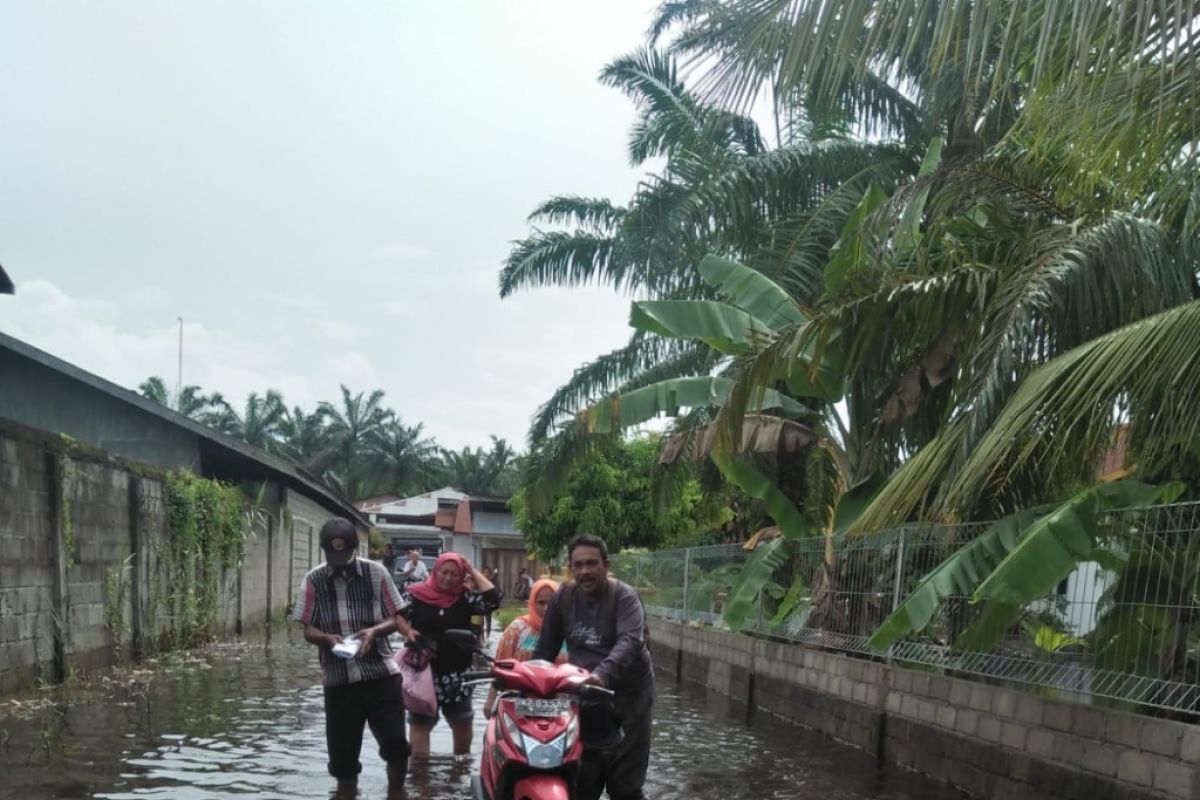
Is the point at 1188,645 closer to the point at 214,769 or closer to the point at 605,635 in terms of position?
the point at 605,635

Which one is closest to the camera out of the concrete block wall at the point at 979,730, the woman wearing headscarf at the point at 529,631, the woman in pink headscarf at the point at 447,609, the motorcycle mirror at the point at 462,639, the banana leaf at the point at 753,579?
the motorcycle mirror at the point at 462,639

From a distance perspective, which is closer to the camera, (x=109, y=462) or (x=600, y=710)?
(x=600, y=710)

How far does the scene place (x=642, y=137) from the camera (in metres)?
20.2

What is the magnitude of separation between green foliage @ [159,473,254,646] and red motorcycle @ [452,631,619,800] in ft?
38.3

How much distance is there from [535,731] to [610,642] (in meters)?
1.02

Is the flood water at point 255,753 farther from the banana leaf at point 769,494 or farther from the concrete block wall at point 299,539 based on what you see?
the concrete block wall at point 299,539

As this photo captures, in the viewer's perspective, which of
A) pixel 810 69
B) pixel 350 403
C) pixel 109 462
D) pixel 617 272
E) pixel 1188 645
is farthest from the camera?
pixel 350 403

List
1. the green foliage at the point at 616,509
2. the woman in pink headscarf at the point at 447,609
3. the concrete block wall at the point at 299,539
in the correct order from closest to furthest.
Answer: the woman in pink headscarf at the point at 447,609 → the concrete block wall at the point at 299,539 → the green foliage at the point at 616,509

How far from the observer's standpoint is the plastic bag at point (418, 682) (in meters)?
8.35

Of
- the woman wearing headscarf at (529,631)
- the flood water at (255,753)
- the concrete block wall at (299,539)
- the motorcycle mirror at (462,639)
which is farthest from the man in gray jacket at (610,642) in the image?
the concrete block wall at (299,539)

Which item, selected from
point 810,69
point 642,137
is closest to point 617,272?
point 642,137

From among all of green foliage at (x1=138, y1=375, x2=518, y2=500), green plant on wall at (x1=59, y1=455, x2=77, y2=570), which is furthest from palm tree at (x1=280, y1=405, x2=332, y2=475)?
green plant on wall at (x1=59, y1=455, x2=77, y2=570)

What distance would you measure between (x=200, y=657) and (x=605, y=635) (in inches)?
462

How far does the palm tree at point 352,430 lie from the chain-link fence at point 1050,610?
202ft
